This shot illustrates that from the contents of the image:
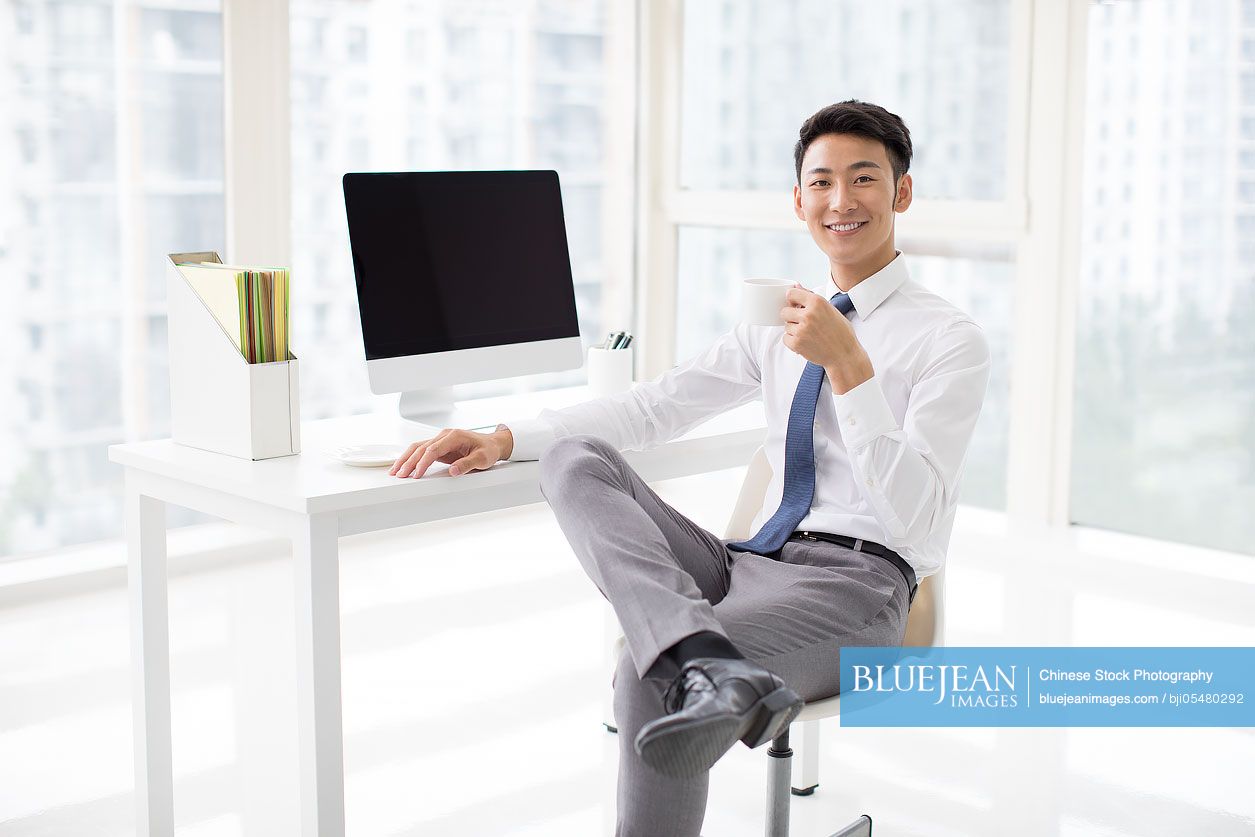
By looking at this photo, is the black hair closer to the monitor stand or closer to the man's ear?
the man's ear

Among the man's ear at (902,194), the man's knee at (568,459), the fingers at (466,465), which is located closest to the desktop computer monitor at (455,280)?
the fingers at (466,465)

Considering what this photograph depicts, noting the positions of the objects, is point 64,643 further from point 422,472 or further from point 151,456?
point 422,472

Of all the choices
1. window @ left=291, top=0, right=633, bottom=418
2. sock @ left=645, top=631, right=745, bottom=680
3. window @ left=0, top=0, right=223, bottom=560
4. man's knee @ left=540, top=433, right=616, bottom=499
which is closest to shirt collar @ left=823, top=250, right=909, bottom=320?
man's knee @ left=540, top=433, right=616, bottom=499

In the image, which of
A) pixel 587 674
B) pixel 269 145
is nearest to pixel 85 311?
pixel 269 145

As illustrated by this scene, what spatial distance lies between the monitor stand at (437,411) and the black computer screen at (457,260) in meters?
0.08

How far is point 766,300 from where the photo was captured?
192 centimetres

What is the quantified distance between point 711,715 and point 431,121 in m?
3.06

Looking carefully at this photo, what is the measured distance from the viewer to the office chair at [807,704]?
1.89 metres

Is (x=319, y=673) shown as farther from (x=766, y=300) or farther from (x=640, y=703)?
(x=766, y=300)

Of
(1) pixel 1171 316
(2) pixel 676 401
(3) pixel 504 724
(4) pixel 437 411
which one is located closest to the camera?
(2) pixel 676 401

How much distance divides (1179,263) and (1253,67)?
0.53 metres

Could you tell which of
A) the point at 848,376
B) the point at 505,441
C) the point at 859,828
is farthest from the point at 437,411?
the point at 859,828

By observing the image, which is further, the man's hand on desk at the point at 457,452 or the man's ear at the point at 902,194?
the man's ear at the point at 902,194

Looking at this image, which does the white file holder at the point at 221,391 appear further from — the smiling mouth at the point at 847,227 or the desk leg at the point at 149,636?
the smiling mouth at the point at 847,227
